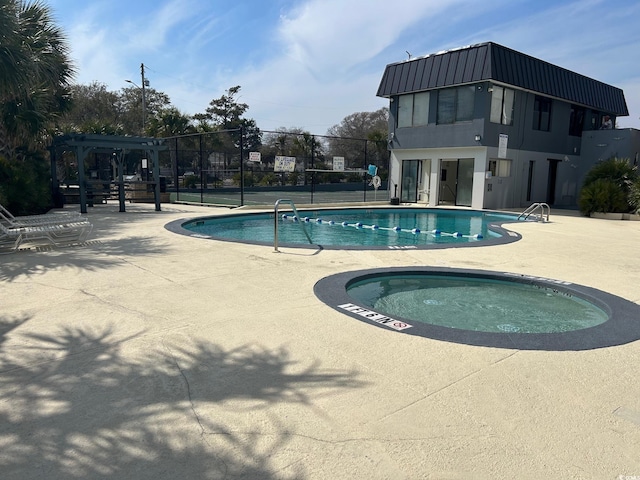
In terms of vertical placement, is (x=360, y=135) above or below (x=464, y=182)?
above

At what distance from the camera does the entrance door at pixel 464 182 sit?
19.7m

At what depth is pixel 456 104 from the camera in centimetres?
1864

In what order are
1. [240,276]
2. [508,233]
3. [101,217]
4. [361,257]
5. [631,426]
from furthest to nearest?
[101,217], [508,233], [361,257], [240,276], [631,426]

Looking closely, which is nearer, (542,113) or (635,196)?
(635,196)

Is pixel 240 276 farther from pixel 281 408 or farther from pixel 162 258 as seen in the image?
pixel 281 408

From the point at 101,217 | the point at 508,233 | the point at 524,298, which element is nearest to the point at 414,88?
the point at 508,233

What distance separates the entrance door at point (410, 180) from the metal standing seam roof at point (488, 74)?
340 cm

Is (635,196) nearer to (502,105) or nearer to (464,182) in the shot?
(502,105)

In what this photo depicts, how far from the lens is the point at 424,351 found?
137 inches

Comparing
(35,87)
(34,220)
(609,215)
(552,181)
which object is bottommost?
(609,215)

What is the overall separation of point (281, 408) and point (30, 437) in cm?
130

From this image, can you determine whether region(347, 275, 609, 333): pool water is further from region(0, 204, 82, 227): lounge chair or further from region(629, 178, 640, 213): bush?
region(629, 178, 640, 213): bush

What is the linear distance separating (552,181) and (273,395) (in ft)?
76.2

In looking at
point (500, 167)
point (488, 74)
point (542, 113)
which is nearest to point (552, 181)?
point (542, 113)
